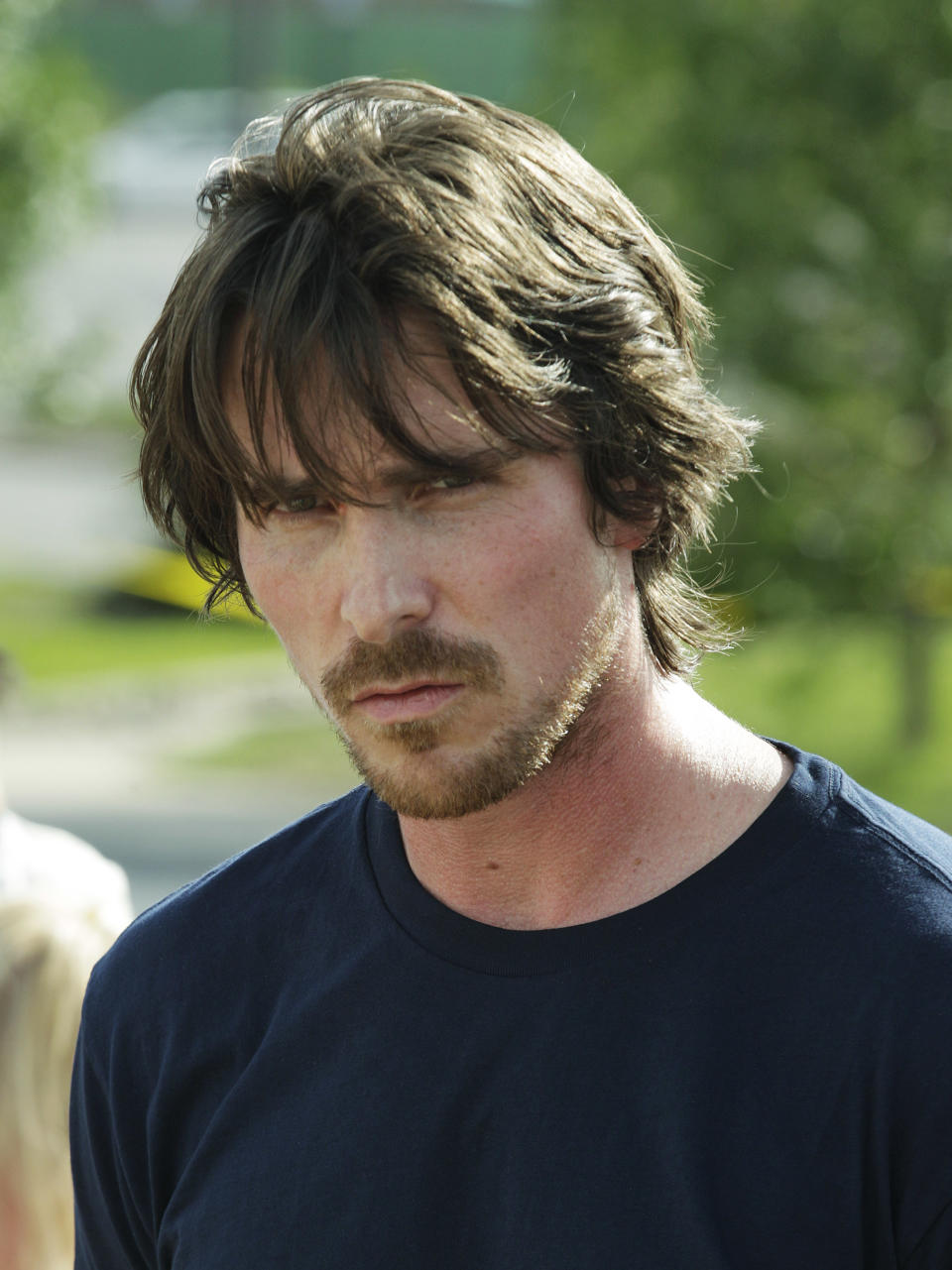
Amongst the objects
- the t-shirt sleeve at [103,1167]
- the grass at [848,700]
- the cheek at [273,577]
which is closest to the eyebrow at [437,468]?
the cheek at [273,577]

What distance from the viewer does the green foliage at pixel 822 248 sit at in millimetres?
9383

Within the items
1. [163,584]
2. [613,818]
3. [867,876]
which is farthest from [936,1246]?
[163,584]

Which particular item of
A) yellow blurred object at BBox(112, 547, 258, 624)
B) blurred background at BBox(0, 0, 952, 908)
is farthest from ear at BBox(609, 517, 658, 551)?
yellow blurred object at BBox(112, 547, 258, 624)

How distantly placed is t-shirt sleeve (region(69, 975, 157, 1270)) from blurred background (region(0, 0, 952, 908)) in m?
4.79

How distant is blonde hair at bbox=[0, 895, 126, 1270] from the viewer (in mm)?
2771

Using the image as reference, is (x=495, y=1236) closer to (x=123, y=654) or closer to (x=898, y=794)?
(x=898, y=794)

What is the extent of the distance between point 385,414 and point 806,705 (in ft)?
31.0

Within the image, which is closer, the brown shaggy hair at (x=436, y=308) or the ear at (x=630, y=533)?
the brown shaggy hair at (x=436, y=308)

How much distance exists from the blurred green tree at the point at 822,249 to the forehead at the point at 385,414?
733cm

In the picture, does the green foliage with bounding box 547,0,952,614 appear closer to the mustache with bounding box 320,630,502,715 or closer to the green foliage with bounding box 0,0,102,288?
the green foliage with bounding box 0,0,102,288

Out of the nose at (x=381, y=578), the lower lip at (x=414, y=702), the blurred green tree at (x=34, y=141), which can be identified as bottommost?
the lower lip at (x=414, y=702)

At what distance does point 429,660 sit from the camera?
1800 mm

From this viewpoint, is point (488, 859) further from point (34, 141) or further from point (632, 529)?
point (34, 141)

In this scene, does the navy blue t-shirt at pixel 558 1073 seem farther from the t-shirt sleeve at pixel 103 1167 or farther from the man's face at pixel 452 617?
the man's face at pixel 452 617
